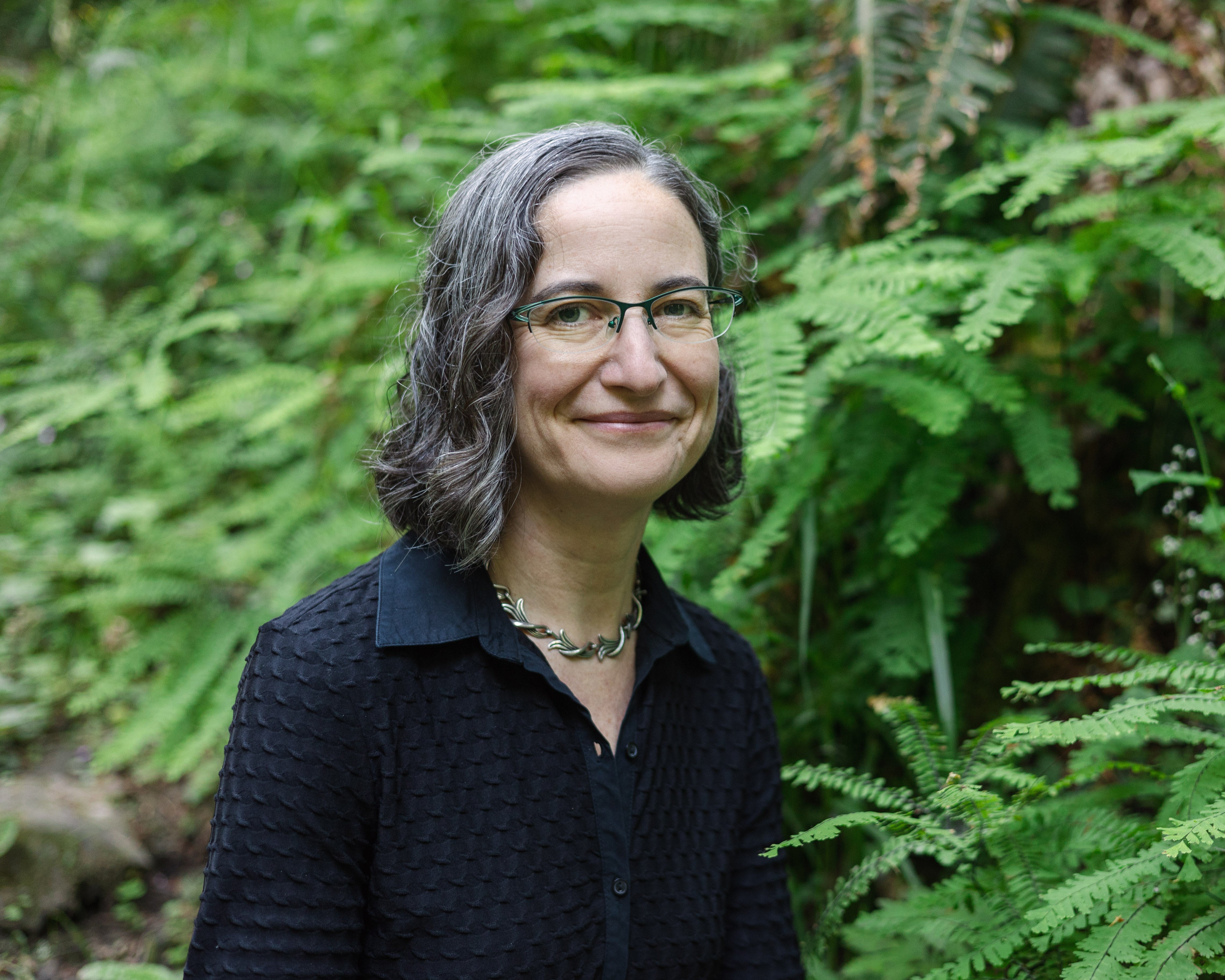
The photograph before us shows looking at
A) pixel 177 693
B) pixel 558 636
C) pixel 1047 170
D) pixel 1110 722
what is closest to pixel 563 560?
pixel 558 636

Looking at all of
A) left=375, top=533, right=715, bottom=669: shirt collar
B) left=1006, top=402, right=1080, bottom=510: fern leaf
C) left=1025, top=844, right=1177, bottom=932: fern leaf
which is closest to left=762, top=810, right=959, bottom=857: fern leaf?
left=1025, top=844, right=1177, bottom=932: fern leaf

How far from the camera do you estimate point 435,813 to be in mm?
1392

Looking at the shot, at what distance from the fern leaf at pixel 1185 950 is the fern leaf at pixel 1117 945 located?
0.6 inches

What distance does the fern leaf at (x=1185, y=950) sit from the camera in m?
1.23

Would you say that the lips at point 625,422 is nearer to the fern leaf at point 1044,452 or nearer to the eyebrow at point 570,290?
the eyebrow at point 570,290

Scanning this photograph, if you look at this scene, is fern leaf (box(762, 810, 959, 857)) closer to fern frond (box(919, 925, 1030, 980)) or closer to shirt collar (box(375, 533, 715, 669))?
fern frond (box(919, 925, 1030, 980))

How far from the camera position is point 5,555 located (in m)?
4.00

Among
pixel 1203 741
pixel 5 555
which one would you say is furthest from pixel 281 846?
pixel 5 555

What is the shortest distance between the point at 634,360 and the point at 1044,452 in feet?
4.03

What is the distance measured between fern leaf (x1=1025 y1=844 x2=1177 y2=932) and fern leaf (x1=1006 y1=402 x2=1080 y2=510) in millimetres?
903

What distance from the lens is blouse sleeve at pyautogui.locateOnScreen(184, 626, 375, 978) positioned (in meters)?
1.28

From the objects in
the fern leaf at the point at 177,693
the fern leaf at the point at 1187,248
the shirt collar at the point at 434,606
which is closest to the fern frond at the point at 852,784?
the shirt collar at the point at 434,606

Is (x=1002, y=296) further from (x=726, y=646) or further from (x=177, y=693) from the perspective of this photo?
(x=177, y=693)

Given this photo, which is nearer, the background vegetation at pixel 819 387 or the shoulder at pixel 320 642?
the shoulder at pixel 320 642
